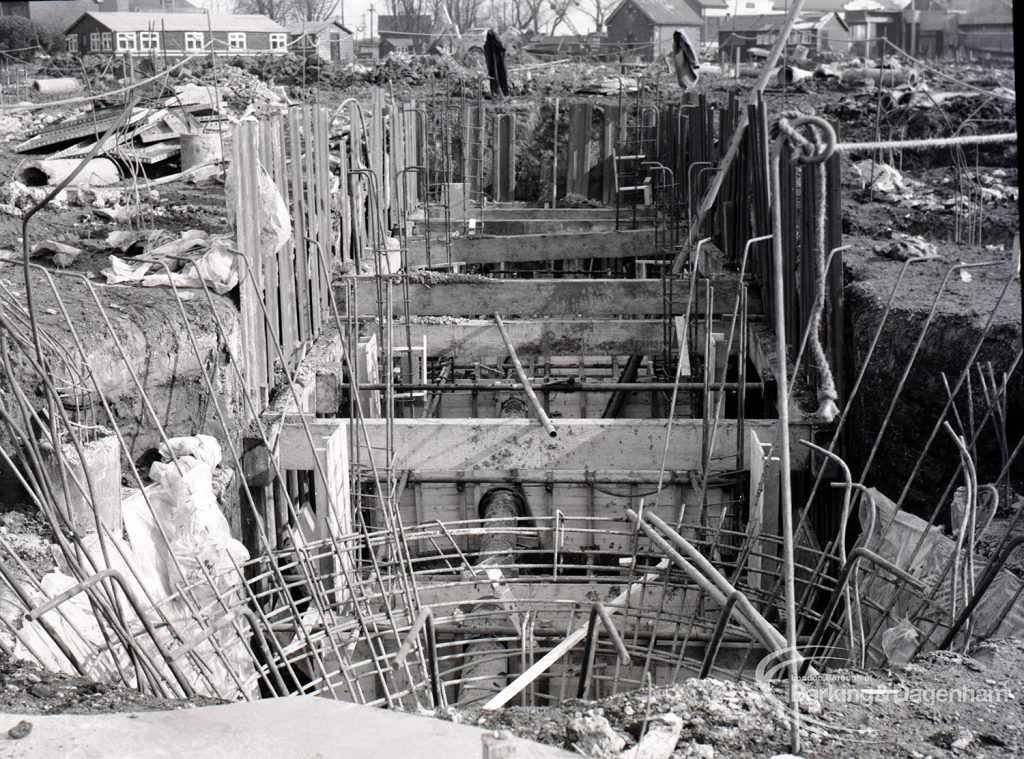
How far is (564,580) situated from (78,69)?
30239mm

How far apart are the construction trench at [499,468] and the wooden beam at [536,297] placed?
0.10 ft

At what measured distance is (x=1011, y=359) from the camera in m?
6.78

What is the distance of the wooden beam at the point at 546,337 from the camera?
10.1 meters

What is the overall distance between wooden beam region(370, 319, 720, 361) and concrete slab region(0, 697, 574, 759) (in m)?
7.09

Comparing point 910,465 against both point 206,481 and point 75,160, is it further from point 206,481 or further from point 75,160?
point 75,160

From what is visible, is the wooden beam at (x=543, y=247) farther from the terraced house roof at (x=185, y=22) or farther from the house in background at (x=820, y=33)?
the terraced house roof at (x=185, y=22)

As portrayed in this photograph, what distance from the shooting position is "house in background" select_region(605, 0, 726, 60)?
192ft

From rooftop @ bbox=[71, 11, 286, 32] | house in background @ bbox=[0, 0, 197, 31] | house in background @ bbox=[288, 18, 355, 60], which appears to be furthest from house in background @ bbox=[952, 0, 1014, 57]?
house in background @ bbox=[0, 0, 197, 31]

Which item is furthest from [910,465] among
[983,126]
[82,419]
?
[983,126]

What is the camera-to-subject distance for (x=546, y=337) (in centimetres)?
1016

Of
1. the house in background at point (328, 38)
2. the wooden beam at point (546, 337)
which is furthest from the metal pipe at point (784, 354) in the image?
the house in background at point (328, 38)

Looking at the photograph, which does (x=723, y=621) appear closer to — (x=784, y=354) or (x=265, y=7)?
(x=784, y=354)

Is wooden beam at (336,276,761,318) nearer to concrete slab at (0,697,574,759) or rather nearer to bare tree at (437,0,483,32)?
concrete slab at (0,697,574,759)

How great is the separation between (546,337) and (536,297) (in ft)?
3.18
